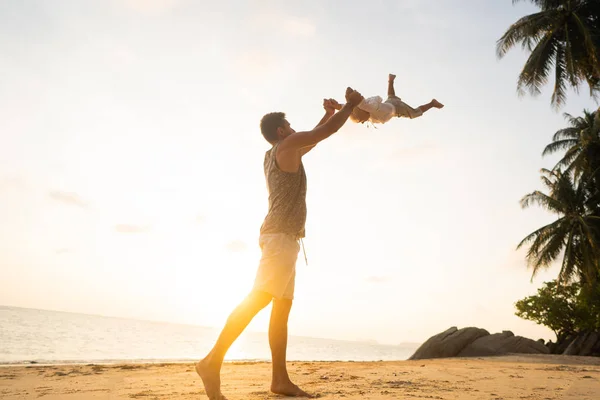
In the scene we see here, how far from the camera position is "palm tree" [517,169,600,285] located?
79.5ft

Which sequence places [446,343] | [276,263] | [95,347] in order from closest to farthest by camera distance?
1. [276,263]
2. [446,343]
3. [95,347]

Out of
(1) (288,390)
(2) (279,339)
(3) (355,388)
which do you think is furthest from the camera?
(3) (355,388)

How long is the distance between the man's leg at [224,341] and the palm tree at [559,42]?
62.3 feet

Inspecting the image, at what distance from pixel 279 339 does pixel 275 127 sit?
1.75 meters

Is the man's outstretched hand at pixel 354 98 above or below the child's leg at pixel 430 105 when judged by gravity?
below

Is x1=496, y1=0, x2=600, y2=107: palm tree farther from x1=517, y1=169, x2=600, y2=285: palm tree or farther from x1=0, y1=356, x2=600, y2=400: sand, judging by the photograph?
x1=0, y1=356, x2=600, y2=400: sand

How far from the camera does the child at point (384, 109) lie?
13.9ft

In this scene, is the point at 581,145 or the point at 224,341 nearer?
the point at 224,341

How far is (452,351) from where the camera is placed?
17812 mm

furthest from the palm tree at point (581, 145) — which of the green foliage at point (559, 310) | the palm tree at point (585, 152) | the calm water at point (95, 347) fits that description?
the calm water at point (95, 347)

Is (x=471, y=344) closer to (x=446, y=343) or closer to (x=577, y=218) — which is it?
(x=446, y=343)

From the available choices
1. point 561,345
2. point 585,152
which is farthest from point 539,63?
point 561,345

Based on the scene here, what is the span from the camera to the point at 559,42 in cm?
1927

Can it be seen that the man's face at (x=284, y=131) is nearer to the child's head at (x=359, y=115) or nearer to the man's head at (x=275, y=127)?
the man's head at (x=275, y=127)
